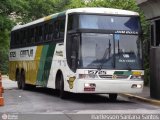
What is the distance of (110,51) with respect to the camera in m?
18.8

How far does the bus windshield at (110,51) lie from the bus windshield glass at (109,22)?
0.34 m

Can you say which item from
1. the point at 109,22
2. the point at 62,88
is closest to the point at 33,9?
the point at 62,88

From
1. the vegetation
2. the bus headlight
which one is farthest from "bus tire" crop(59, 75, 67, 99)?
the vegetation

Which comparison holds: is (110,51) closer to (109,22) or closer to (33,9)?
(109,22)

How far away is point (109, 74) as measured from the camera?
18.5 meters

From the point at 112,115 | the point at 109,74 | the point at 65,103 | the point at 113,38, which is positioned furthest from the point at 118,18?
the point at 112,115

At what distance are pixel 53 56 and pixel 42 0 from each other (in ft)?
102

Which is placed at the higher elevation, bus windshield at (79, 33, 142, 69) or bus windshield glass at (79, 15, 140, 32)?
bus windshield glass at (79, 15, 140, 32)

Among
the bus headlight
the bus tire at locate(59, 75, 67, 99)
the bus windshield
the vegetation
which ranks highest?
the vegetation

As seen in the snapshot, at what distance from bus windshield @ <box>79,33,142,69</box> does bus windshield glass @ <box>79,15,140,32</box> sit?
13.3 inches

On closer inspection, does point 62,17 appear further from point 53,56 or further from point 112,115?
point 112,115

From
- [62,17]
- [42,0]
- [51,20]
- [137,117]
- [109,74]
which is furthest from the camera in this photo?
[42,0]

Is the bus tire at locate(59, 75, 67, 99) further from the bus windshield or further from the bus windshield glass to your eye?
the bus windshield glass

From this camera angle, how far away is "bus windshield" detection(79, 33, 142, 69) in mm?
18547
